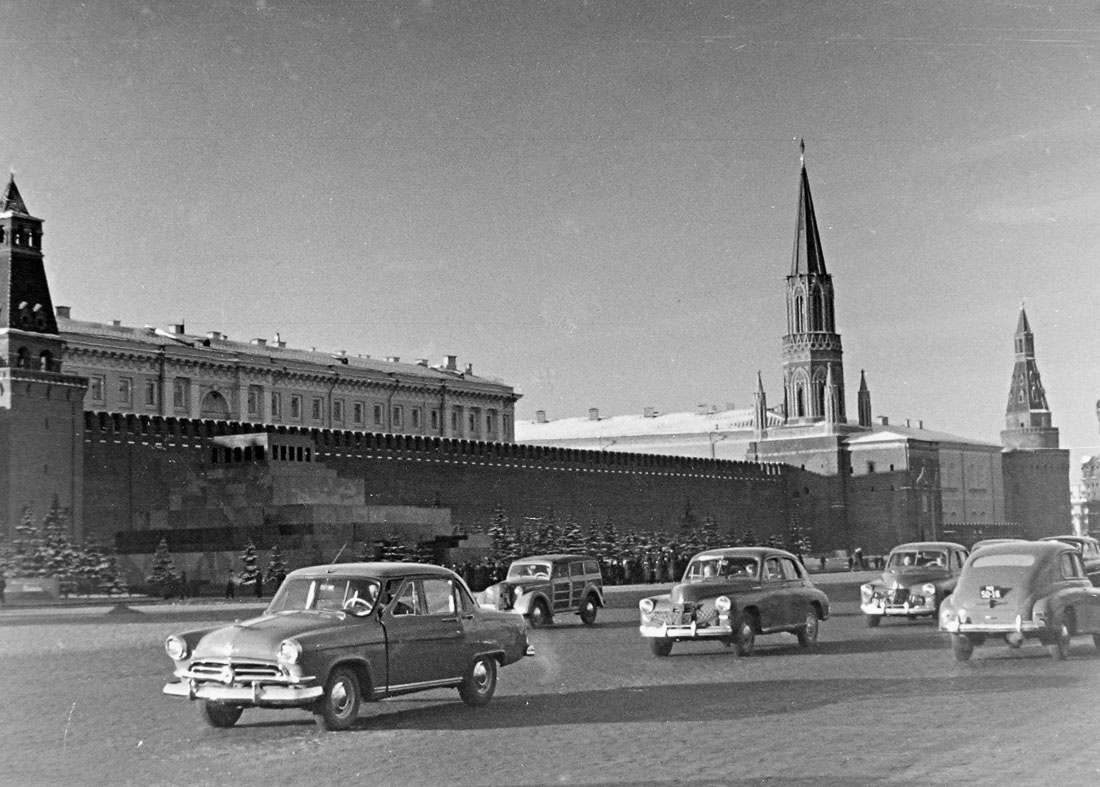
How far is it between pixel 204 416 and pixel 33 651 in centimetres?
4247

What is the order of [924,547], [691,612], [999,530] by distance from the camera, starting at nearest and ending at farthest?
[691,612], [924,547], [999,530]

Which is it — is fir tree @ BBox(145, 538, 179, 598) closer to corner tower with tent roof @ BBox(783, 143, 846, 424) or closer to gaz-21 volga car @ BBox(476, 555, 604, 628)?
gaz-21 volga car @ BBox(476, 555, 604, 628)

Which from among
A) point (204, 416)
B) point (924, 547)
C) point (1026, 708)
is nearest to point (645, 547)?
point (204, 416)

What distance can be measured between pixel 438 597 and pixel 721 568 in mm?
A: 4594

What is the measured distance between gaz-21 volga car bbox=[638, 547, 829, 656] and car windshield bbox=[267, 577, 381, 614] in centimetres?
428

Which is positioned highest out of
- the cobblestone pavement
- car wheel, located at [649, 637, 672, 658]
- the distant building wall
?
the distant building wall

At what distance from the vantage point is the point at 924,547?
17266mm

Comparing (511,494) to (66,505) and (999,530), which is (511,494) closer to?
(66,505)

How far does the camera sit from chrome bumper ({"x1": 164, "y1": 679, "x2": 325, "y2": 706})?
324 inches

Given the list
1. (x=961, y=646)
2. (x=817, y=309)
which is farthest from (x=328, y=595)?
(x=817, y=309)

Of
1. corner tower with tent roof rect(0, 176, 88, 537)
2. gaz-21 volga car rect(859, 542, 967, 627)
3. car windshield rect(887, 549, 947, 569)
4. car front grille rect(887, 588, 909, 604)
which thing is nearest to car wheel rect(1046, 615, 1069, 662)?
gaz-21 volga car rect(859, 542, 967, 627)

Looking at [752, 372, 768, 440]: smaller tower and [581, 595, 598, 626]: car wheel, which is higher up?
[752, 372, 768, 440]: smaller tower

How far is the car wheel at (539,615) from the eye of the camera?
1747 centimetres

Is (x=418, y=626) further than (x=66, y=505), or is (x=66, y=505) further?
(x=66, y=505)
